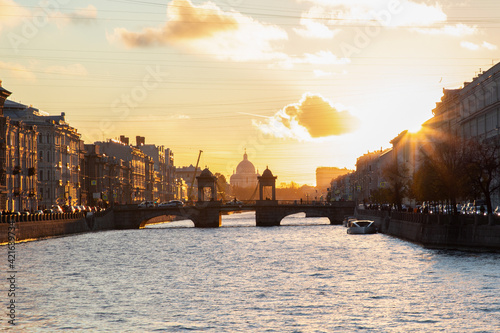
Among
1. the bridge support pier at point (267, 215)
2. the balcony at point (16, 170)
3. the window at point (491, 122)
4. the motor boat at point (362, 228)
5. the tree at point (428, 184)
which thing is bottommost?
the motor boat at point (362, 228)

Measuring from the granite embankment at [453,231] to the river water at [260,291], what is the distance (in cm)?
138

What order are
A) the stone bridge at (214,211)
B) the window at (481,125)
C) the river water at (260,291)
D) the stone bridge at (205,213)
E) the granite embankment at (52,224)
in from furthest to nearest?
the stone bridge at (214,211)
the stone bridge at (205,213)
the window at (481,125)
the granite embankment at (52,224)
the river water at (260,291)

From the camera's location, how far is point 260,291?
46969 millimetres

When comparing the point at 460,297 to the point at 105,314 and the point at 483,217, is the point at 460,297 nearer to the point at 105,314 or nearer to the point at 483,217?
the point at 105,314

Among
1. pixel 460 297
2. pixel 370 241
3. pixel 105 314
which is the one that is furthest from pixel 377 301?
pixel 370 241

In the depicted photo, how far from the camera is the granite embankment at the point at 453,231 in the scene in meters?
62.4

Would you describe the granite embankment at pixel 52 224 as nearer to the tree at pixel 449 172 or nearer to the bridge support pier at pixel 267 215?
the bridge support pier at pixel 267 215

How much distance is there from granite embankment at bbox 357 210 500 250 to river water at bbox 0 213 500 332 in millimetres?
1375

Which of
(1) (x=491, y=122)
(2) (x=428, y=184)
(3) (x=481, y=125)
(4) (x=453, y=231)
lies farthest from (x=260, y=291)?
(3) (x=481, y=125)

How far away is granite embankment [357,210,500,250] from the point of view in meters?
62.4

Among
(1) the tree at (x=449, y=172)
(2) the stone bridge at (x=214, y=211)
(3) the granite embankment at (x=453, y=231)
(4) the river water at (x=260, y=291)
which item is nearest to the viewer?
(4) the river water at (x=260, y=291)

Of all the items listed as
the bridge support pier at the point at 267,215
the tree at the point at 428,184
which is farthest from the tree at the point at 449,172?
the bridge support pier at the point at 267,215

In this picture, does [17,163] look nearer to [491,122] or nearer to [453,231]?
[491,122]

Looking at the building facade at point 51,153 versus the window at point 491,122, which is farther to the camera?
the building facade at point 51,153
